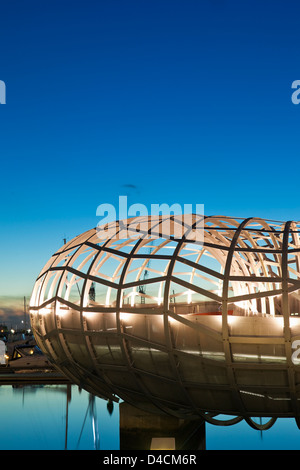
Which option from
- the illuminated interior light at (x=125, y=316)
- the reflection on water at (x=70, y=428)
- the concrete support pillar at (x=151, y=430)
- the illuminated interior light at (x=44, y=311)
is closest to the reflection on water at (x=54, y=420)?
the reflection on water at (x=70, y=428)

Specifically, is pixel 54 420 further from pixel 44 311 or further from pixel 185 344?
pixel 185 344

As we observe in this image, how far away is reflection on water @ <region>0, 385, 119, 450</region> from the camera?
93.1ft

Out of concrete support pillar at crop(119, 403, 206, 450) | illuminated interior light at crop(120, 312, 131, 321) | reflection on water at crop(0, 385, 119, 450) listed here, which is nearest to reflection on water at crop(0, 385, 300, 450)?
reflection on water at crop(0, 385, 119, 450)

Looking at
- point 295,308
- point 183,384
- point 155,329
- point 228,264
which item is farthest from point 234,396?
point 295,308

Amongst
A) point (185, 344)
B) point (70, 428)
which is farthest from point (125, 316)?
point (70, 428)

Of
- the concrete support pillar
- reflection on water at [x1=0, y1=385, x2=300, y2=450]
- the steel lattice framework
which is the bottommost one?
reflection on water at [x1=0, y1=385, x2=300, y2=450]

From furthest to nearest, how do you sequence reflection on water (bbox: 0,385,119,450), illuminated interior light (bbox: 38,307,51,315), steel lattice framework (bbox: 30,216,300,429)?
reflection on water (bbox: 0,385,119,450), illuminated interior light (bbox: 38,307,51,315), steel lattice framework (bbox: 30,216,300,429)

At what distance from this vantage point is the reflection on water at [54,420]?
28391 millimetres

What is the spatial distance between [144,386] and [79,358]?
2.94 metres

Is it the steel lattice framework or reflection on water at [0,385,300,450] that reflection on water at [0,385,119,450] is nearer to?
reflection on water at [0,385,300,450]

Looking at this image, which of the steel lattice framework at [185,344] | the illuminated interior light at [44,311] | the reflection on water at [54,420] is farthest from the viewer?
the reflection on water at [54,420]

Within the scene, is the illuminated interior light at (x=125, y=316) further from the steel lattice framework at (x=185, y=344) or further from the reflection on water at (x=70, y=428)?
the reflection on water at (x=70, y=428)

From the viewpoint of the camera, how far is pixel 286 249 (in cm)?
1468
